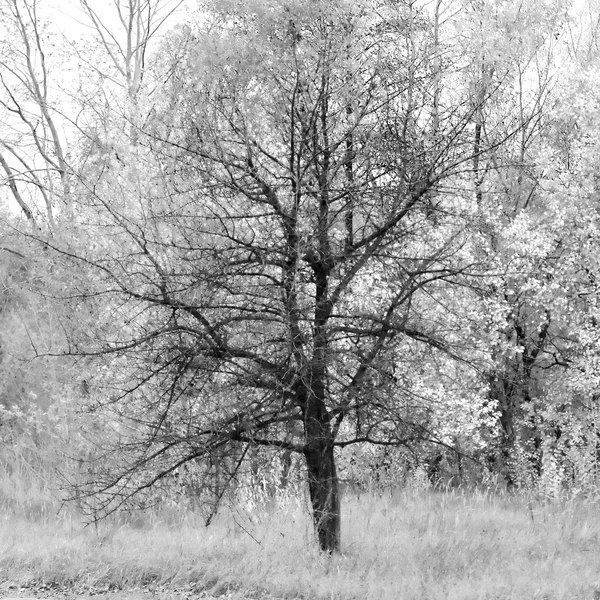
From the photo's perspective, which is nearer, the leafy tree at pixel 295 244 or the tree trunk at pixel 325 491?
the leafy tree at pixel 295 244

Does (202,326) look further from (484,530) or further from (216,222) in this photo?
(484,530)

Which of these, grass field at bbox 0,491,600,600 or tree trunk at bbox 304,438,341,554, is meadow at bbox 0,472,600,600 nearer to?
grass field at bbox 0,491,600,600

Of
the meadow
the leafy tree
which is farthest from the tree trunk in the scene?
the meadow

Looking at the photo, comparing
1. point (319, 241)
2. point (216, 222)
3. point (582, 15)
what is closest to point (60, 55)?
point (582, 15)

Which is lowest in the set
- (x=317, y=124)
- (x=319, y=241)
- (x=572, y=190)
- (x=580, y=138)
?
(x=319, y=241)

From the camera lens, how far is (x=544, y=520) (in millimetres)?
11680

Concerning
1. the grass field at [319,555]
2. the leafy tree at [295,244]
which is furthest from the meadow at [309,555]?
the leafy tree at [295,244]

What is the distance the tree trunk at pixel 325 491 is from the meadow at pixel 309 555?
0.60ft

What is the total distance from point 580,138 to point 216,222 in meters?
11.0

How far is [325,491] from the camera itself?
9.13 metres

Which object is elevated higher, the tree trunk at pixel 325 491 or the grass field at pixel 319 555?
the tree trunk at pixel 325 491

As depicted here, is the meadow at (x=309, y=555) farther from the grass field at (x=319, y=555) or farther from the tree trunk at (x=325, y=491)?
the tree trunk at (x=325, y=491)

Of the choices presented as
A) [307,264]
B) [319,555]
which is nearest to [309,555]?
[319,555]

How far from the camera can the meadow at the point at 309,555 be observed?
8.36 meters
